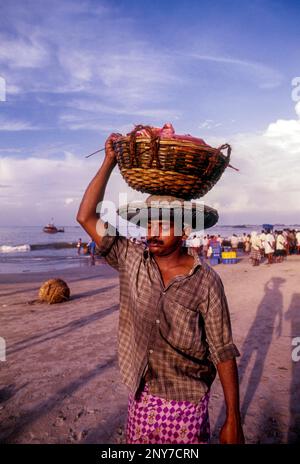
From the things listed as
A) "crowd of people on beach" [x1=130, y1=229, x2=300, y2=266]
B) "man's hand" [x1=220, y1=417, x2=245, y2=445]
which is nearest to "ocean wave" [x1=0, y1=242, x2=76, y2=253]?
"crowd of people on beach" [x1=130, y1=229, x2=300, y2=266]

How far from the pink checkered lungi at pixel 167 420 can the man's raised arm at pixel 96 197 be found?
1.09 metres

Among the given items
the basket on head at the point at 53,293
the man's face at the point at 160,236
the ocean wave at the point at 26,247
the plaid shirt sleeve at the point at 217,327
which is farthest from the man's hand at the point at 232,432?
the ocean wave at the point at 26,247

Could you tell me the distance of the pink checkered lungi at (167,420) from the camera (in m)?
2.17

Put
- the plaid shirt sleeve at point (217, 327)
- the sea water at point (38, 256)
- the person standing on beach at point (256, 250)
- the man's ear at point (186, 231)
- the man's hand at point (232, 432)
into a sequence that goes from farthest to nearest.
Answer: the sea water at point (38, 256)
the person standing on beach at point (256, 250)
the man's ear at point (186, 231)
the plaid shirt sleeve at point (217, 327)
the man's hand at point (232, 432)

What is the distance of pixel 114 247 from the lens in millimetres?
2475

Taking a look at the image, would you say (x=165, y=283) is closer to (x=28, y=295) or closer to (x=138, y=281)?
(x=138, y=281)

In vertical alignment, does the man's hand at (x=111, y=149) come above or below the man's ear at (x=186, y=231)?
above

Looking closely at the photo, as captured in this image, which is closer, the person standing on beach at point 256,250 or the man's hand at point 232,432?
the man's hand at point 232,432

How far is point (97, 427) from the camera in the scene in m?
3.94

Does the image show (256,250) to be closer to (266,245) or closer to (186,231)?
(266,245)

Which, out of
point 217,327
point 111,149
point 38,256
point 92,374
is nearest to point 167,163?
point 111,149

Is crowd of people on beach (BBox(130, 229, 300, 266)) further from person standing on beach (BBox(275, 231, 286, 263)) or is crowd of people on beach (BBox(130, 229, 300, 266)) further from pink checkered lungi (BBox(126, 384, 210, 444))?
pink checkered lungi (BBox(126, 384, 210, 444))

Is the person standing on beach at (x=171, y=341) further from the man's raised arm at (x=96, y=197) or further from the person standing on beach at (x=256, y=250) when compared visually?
the person standing on beach at (x=256, y=250)
